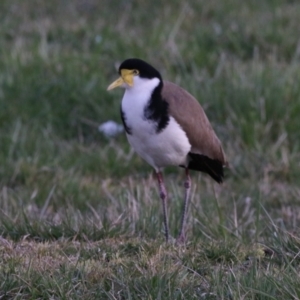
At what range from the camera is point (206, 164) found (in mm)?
5086

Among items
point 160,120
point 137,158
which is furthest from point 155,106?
point 137,158

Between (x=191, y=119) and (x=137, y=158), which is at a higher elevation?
(x=191, y=119)

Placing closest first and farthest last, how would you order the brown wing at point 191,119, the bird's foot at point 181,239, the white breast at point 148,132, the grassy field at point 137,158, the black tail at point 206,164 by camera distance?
the grassy field at point 137,158 → the bird's foot at point 181,239 → the white breast at point 148,132 → the brown wing at point 191,119 → the black tail at point 206,164

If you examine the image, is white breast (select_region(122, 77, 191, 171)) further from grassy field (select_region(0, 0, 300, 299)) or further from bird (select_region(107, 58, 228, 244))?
grassy field (select_region(0, 0, 300, 299))

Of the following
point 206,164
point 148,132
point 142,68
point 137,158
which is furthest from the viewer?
point 137,158

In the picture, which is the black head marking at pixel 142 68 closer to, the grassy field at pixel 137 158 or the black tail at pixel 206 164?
the black tail at pixel 206 164

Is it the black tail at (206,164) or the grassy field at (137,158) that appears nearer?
the grassy field at (137,158)

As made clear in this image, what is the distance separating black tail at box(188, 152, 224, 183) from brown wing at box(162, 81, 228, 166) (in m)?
0.03

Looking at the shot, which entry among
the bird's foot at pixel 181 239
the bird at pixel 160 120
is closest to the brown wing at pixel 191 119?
the bird at pixel 160 120

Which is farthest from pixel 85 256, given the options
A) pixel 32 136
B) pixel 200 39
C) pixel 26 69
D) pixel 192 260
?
pixel 200 39

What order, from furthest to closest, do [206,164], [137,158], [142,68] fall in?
1. [137,158]
2. [206,164]
3. [142,68]

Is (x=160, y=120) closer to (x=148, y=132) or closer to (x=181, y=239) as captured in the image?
(x=148, y=132)

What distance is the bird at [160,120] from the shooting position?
15.2 feet

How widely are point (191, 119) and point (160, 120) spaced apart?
0.24m
